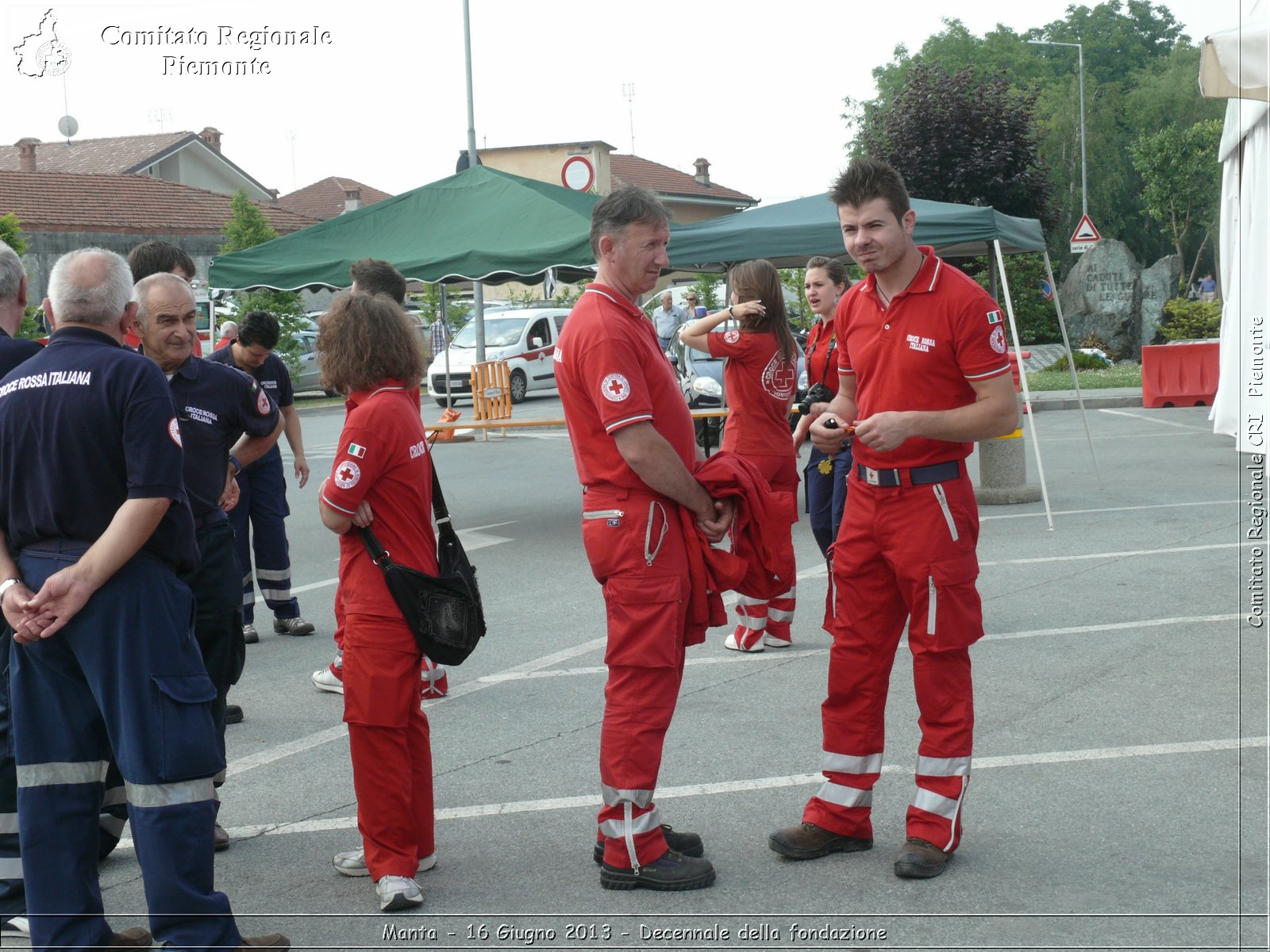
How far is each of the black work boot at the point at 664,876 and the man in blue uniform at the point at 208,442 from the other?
1.46 m

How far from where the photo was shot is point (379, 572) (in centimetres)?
391

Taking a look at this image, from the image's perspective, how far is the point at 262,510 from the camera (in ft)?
24.3

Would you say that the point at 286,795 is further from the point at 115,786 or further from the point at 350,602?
the point at 350,602

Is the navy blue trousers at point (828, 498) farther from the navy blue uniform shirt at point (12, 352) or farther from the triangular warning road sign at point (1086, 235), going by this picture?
the triangular warning road sign at point (1086, 235)

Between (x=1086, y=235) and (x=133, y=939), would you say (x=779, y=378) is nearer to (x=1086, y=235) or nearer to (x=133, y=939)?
(x=133, y=939)

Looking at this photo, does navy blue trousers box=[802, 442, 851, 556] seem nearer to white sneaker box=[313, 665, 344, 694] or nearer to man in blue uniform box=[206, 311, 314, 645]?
white sneaker box=[313, 665, 344, 694]

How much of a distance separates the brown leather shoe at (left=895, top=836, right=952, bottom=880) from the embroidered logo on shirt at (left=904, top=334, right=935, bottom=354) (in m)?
1.54

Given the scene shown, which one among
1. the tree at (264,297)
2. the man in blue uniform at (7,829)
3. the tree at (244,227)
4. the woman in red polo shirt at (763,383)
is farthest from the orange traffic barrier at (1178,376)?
the tree at (244,227)

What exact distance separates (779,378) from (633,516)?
3.49m

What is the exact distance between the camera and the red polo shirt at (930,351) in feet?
13.0

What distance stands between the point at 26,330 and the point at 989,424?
1012 inches

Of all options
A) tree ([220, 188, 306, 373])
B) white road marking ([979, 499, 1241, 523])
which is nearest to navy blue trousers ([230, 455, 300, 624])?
white road marking ([979, 499, 1241, 523])

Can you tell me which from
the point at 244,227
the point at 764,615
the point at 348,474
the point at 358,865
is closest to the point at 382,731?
the point at 358,865

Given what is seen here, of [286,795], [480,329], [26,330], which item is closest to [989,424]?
[286,795]
